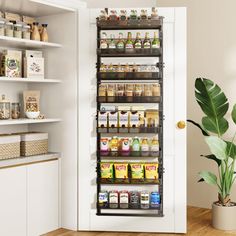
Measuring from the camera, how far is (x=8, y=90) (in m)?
4.08

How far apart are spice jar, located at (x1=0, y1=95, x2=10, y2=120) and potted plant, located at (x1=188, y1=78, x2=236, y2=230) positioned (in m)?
1.71

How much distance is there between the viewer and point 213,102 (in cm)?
401

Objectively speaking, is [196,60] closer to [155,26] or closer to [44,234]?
[155,26]

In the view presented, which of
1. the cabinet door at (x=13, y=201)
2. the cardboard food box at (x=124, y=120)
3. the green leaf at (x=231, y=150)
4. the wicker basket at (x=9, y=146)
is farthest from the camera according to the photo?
the green leaf at (x=231, y=150)

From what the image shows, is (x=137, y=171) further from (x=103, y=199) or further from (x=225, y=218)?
(x=225, y=218)

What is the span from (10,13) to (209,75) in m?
2.24

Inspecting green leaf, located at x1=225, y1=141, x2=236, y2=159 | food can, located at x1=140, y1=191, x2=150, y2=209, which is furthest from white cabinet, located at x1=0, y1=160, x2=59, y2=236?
green leaf, located at x1=225, y1=141, x2=236, y2=159

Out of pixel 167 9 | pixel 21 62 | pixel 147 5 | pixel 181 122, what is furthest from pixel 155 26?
pixel 147 5

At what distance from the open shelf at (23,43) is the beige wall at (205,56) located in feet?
2.80

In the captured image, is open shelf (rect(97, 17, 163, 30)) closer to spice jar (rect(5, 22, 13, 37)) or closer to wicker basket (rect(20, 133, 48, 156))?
spice jar (rect(5, 22, 13, 37))

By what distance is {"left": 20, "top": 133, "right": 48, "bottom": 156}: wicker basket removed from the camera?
3.90 meters

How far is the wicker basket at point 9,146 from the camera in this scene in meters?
3.69

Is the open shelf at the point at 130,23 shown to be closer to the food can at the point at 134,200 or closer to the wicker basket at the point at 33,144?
the wicker basket at the point at 33,144

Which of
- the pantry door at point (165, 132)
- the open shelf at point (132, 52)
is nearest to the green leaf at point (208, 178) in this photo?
the pantry door at point (165, 132)
